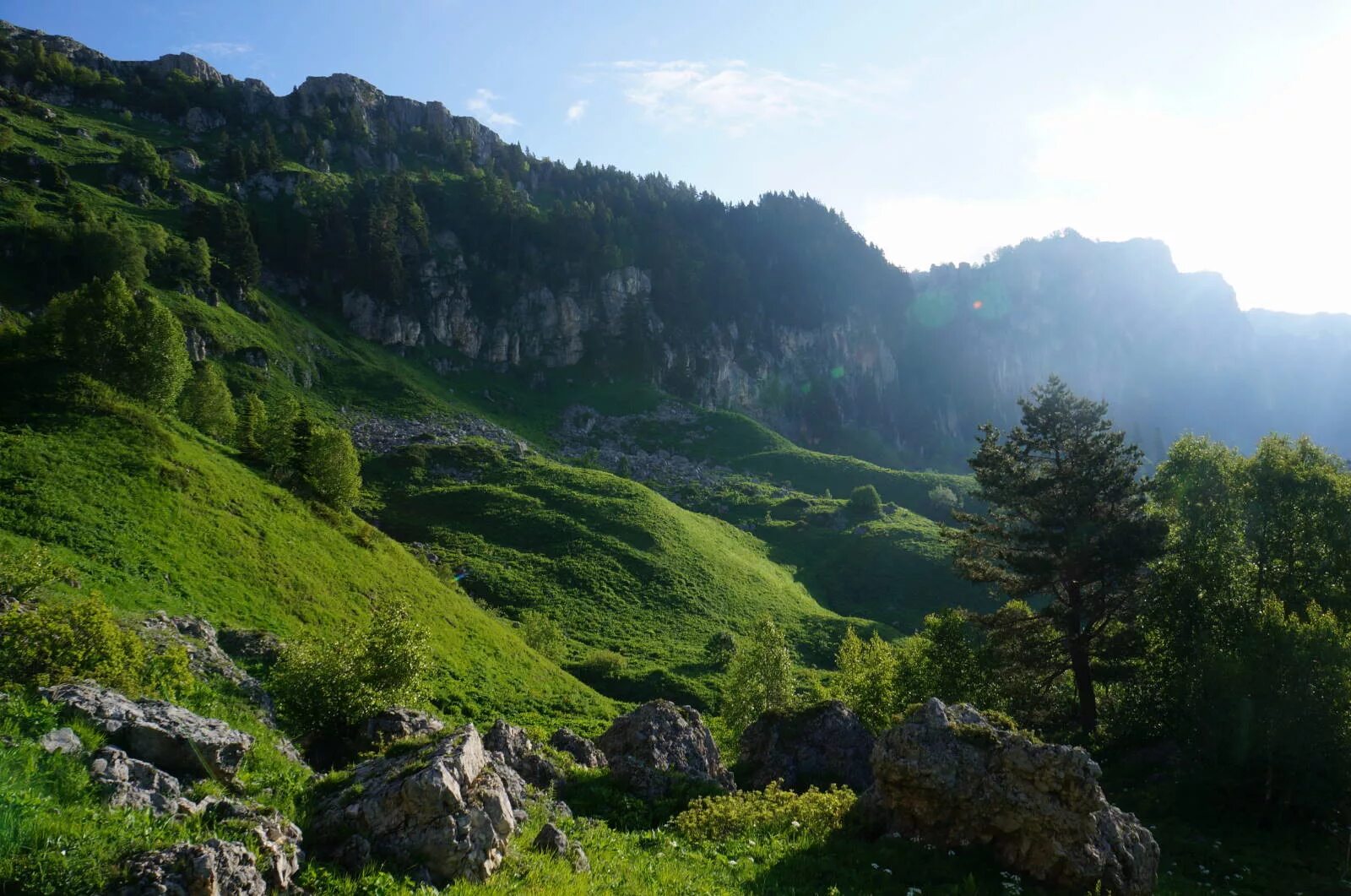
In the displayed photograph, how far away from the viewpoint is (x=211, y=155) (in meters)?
163

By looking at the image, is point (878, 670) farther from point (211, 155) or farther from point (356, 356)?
point (211, 155)

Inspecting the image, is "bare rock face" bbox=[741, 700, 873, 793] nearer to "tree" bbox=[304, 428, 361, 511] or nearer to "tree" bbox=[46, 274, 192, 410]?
"tree" bbox=[304, 428, 361, 511]

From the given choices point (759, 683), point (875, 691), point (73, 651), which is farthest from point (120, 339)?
point (875, 691)

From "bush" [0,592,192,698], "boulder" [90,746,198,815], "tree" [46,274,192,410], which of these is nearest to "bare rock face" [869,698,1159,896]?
"boulder" [90,746,198,815]

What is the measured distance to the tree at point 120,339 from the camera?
50281 mm

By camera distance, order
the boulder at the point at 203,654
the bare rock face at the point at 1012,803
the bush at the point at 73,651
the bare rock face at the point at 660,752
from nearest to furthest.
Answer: the bush at the point at 73,651, the bare rock face at the point at 1012,803, the boulder at the point at 203,654, the bare rock face at the point at 660,752

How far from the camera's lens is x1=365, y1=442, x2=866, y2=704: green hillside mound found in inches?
2346

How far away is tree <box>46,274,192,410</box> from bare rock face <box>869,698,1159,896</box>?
198ft

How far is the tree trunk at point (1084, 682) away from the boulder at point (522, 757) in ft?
75.0

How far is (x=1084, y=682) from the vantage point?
29.0 metres

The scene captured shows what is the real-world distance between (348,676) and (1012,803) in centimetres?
1805

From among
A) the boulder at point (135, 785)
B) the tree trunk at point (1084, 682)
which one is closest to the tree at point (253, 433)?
the boulder at point (135, 785)

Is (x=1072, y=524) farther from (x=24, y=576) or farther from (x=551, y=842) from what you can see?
(x=24, y=576)

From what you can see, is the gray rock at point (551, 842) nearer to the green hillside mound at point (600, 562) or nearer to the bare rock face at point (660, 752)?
the bare rock face at point (660, 752)
